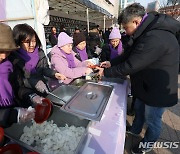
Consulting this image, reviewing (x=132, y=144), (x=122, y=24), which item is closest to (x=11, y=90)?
(x=122, y=24)

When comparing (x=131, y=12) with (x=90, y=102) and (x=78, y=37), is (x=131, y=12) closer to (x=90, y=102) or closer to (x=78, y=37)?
(x=90, y=102)

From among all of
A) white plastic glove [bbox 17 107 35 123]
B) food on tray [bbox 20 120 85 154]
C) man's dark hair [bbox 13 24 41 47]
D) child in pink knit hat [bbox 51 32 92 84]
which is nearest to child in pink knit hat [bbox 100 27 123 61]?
child in pink knit hat [bbox 51 32 92 84]

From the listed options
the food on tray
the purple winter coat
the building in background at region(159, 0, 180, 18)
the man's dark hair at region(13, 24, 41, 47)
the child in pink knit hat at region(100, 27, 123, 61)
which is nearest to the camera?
the food on tray

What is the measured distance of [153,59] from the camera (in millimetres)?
1274

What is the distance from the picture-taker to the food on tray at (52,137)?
2.90 feet

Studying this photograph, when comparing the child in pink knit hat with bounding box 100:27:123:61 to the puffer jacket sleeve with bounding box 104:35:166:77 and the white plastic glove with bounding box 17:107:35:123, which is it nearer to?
the puffer jacket sleeve with bounding box 104:35:166:77

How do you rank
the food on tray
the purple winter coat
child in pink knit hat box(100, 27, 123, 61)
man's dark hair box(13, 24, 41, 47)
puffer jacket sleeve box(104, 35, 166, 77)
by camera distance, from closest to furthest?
the food on tray → puffer jacket sleeve box(104, 35, 166, 77) → man's dark hair box(13, 24, 41, 47) → the purple winter coat → child in pink knit hat box(100, 27, 123, 61)

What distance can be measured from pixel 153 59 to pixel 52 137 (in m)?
1.03

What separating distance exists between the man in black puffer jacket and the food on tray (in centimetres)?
74

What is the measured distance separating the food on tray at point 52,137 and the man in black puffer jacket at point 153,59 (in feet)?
2.44

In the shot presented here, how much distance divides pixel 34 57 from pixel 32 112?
3.07 feet

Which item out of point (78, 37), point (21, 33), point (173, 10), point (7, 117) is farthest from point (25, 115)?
point (173, 10)

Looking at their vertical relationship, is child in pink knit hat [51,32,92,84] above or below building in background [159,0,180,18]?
below

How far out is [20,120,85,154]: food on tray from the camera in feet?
2.90
